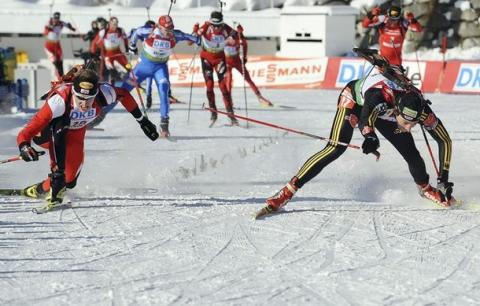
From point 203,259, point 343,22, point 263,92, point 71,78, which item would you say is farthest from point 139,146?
point 343,22

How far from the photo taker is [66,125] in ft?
28.6

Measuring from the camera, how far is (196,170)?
12.0m

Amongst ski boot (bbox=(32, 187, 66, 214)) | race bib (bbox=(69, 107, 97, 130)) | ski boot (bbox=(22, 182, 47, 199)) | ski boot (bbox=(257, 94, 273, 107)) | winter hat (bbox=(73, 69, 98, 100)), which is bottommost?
ski boot (bbox=(257, 94, 273, 107))

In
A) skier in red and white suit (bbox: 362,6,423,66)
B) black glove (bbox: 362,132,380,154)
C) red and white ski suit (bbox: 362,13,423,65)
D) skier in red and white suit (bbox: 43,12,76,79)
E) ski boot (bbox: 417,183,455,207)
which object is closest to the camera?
black glove (bbox: 362,132,380,154)

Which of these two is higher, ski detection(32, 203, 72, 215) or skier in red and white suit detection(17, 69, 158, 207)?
skier in red and white suit detection(17, 69, 158, 207)

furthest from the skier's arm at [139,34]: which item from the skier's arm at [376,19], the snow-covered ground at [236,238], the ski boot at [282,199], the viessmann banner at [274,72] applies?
the viessmann banner at [274,72]

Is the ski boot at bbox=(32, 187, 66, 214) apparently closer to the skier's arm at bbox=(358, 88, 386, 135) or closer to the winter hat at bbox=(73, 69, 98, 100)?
the winter hat at bbox=(73, 69, 98, 100)

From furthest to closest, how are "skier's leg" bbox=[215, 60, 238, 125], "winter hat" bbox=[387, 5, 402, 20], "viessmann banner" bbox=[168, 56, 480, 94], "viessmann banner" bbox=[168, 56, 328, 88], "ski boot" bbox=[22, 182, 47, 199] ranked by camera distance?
"viessmann banner" bbox=[168, 56, 328, 88], "viessmann banner" bbox=[168, 56, 480, 94], "winter hat" bbox=[387, 5, 402, 20], "skier's leg" bbox=[215, 60, 238, 125], "ski boot" bbox=[22, 182, 47, 199]

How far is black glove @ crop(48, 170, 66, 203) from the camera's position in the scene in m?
8.71

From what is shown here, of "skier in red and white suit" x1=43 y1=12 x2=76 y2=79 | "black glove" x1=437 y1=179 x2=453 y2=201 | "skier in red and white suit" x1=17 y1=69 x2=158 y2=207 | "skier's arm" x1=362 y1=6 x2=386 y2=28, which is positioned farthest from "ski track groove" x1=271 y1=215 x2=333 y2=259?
"skier in red and white suit" x1=43 y1=12 x2=76 y2=79

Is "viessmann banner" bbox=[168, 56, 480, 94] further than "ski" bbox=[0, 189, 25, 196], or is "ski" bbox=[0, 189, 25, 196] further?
"viessmann banner" bbox=[168, 56, 480, 94]

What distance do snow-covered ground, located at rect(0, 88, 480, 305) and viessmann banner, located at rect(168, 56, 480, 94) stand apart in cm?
932

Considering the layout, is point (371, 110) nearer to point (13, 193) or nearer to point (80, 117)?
point (80, 117)

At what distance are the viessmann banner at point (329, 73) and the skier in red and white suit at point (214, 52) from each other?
5.55m
